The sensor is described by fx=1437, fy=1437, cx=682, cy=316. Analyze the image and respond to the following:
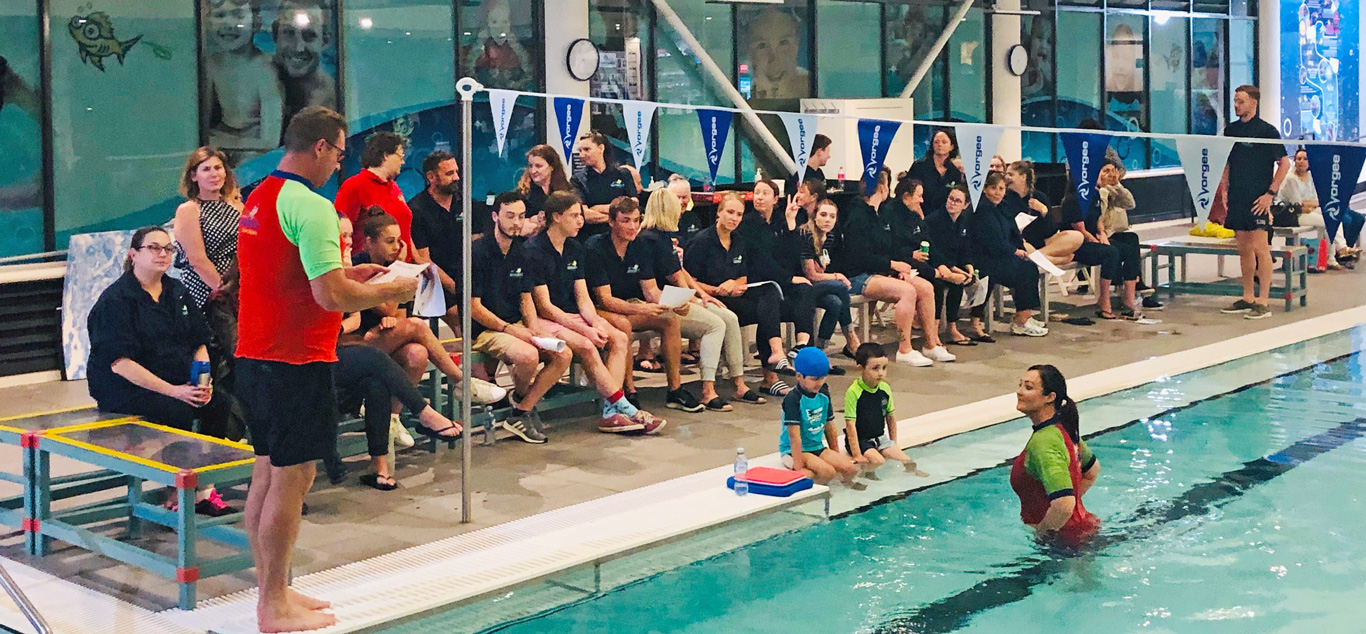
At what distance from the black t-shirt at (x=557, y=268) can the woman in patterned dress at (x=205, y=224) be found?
1.70 metres

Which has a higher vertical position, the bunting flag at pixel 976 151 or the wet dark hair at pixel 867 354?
the bunting flag at pixel 976 151

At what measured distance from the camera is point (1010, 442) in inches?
298

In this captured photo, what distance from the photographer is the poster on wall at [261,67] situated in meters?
10.6

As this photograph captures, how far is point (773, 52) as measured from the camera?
1533 centimetres

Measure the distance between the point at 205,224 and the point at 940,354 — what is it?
5.38 meters

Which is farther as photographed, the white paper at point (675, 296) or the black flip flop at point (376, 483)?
the white paper at point (675, 296)

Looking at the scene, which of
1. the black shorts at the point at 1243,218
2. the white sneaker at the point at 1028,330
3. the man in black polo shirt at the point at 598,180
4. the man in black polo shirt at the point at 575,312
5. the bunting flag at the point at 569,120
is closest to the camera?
the man in black polo shirt at the point at 575,312

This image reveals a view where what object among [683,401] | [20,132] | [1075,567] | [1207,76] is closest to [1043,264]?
[683,401]

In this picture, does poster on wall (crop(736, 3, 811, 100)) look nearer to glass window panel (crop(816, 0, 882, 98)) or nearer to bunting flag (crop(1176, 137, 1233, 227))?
glass window panel (crop(816, 0, 882, 98))

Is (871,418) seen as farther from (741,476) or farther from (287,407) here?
(287,407)

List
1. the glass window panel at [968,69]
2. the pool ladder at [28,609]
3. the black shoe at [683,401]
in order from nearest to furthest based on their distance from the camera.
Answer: the pool ladder at [28,609] → the black shoe at [683,401] → the glass window panel at [968,69]

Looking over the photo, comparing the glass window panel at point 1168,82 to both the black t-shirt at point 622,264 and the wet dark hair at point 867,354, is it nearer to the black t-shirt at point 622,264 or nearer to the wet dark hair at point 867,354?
the black t-shirt at point 622,264

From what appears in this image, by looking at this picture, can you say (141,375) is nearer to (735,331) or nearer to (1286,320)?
(735,331)

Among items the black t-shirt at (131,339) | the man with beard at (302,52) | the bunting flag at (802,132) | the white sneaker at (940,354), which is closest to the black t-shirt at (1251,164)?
the white sneaker at (940,354)
